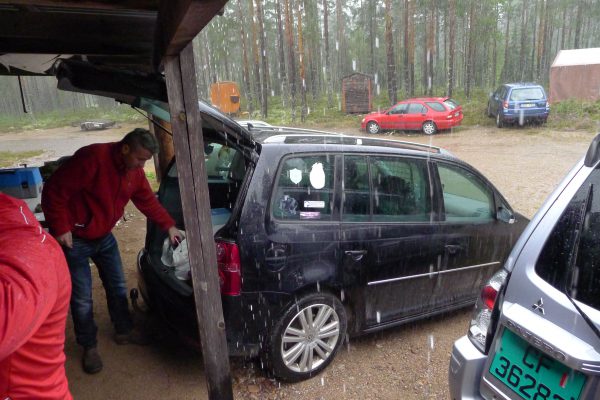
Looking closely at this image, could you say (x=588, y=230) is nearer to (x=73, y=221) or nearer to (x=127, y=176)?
(x=127, y=176)

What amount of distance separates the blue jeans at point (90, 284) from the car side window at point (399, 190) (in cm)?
209

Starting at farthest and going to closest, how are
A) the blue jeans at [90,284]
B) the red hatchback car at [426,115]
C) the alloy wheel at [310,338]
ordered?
the red hatchback car at [426,115]
the blue jeans at [90,284]
the alloy wheel at [310,338]

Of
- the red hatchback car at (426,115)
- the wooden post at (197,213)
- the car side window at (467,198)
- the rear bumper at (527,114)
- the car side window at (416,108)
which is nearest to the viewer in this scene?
the wooden post at (197,213)

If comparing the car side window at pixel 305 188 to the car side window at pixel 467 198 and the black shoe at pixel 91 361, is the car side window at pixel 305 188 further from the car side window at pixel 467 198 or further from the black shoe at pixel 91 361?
the black shoe at pixel 91 361

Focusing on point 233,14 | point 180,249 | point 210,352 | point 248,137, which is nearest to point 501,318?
point 210,352

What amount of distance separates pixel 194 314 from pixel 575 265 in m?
2.21

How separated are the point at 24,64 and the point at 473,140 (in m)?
15.3

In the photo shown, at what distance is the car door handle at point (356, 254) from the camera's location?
299 centimetres

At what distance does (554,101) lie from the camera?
22703 millimetres

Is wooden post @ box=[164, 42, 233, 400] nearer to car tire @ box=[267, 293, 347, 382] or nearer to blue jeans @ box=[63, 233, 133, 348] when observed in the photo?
car tire @ box=[267, 293, 347, 382]

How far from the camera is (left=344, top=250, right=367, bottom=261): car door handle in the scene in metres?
2.99

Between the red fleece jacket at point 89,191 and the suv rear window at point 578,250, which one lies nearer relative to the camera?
the suv rear window at point 578,250

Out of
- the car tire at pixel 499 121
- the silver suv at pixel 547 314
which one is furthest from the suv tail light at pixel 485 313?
the car tire at pixel 499 121

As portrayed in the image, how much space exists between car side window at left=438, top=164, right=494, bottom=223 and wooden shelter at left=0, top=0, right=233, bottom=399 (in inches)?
83.9
